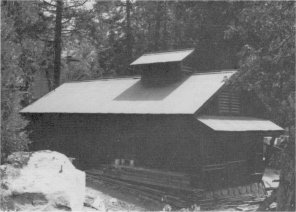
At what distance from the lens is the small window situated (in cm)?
1883

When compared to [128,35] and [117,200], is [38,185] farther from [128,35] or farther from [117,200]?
[128,35]

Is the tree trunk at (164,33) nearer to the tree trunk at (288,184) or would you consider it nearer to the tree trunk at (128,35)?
the tree trunk at (128,35)

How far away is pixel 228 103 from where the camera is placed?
19.2 m

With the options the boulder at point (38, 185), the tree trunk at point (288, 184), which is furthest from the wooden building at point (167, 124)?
the boulder at point (38, 185)

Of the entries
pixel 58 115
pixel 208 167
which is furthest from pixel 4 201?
pixel 58 115

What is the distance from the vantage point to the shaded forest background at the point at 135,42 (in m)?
12.1

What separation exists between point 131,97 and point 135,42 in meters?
25.3

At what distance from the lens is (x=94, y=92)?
2345 centimetres

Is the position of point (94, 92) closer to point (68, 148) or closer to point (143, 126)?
point (68, 148)

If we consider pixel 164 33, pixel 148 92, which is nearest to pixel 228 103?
pixel 148 92

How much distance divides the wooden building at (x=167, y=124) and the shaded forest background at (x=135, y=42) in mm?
1652

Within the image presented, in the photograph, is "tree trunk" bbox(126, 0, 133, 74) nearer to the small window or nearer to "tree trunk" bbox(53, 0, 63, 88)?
"tree trunk" bbox(53, 0, 63, 88)

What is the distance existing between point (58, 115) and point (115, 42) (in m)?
22.5

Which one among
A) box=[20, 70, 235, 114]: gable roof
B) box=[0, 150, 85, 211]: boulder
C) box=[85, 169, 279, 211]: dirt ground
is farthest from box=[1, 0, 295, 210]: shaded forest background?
box=[85, 169, 279, 211]: dirt ground
